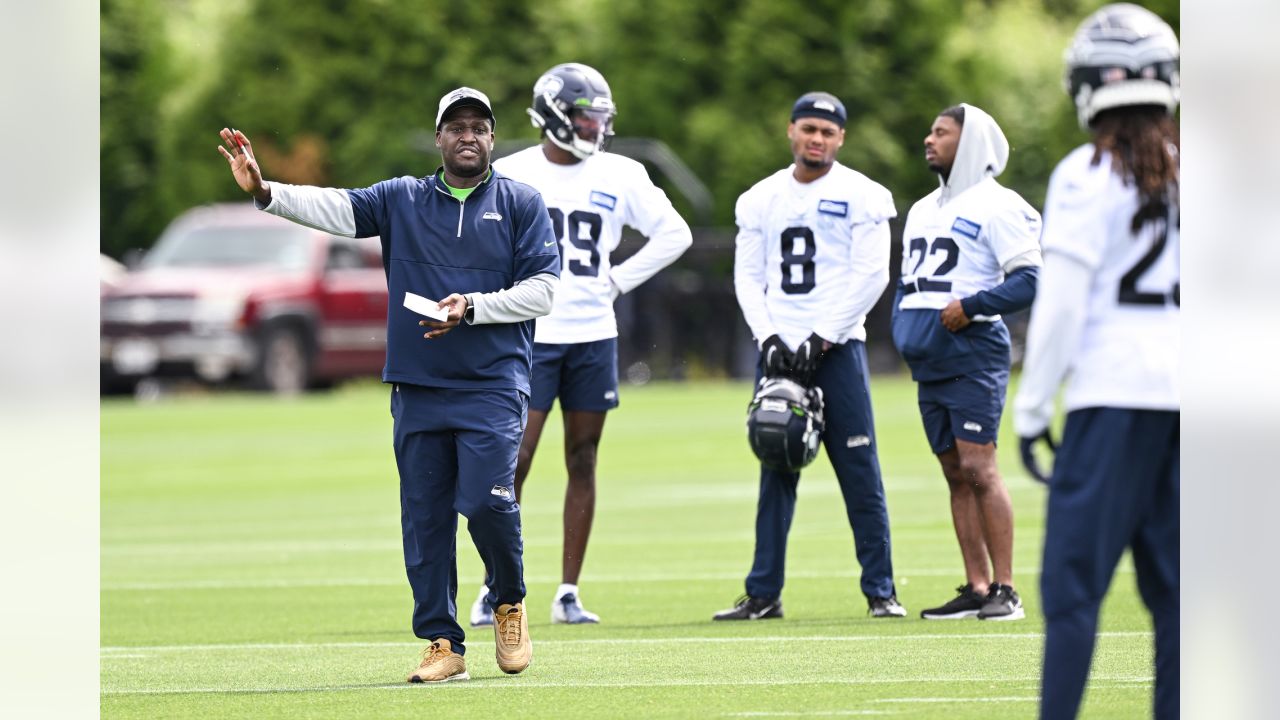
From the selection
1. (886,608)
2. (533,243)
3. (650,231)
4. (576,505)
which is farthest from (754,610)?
(533,243)

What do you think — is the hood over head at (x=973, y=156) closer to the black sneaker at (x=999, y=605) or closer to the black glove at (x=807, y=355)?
the black glove at (x=807, y=355)

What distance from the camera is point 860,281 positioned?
9578 millimetres

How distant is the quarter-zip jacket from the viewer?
7.70 metres

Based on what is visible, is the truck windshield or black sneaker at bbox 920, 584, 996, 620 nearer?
black sneaker at bbox 920, 584, 996, 620

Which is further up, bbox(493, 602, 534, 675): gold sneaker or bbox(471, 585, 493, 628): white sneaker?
bbox(493, 602, 534, 675): gold sneaker

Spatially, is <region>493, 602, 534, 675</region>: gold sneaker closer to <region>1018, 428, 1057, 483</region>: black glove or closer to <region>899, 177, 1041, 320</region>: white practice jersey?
<region>899, 177, 1041, 320</region>: white practice jersey

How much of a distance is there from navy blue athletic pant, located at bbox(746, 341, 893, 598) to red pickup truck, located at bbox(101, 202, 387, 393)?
61.9 feet

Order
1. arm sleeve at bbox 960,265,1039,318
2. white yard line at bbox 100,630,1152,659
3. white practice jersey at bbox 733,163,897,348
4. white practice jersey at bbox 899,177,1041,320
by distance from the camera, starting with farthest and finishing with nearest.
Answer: white practice jersey at bbox 733,163,897,348, white practice jersey at bbox 899,177,1041,320, arm sleeve at bbox 960,265,1039,318, white yard line at bbox 100,630,1152,659

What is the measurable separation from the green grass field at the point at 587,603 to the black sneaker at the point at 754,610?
0.09 metres

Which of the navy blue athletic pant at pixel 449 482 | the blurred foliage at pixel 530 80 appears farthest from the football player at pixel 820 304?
the blurred foliage at pixel 530 80

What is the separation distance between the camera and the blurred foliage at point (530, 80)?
38.8 metres
